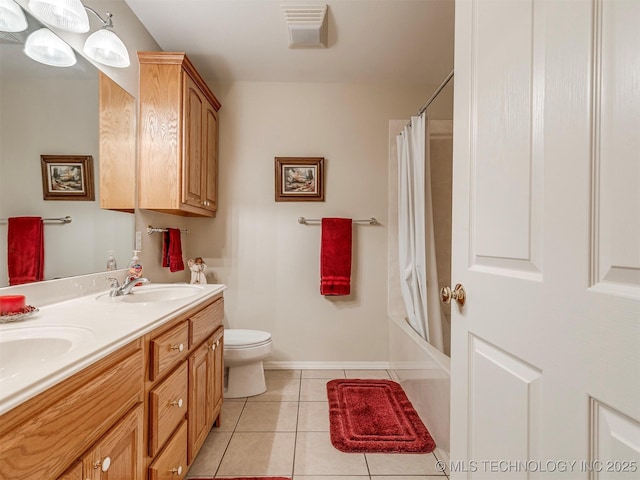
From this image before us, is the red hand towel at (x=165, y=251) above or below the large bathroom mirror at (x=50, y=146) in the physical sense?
below

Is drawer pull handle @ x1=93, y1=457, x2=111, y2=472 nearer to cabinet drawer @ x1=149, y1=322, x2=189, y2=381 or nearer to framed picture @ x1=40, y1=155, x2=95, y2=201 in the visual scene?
cabinet drawer @ x1=149, y1=322, x2=189, y2=381

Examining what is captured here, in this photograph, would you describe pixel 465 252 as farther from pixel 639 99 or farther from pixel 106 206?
pixel 106 206

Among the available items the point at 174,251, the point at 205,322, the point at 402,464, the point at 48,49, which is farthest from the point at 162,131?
the point at 402,464

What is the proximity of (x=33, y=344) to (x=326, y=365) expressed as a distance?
2124mm

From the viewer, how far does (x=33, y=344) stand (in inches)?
32.1

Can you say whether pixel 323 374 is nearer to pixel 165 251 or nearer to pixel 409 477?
pixel 409 477

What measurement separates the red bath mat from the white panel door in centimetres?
81

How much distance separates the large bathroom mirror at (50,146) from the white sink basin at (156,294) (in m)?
0.21

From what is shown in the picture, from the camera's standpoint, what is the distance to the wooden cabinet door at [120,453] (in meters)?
0.73

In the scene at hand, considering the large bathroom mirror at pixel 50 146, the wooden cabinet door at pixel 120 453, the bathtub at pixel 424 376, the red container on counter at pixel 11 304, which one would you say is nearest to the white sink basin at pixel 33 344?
the red container on counter at pixel 11 304

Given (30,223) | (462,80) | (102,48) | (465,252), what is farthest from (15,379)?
(102,48)

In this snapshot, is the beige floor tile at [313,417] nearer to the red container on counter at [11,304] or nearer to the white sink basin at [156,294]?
the white sink basin at [156,294]

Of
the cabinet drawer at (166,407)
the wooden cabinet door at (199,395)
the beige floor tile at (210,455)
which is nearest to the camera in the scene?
the cabinet drawer at (166,407)

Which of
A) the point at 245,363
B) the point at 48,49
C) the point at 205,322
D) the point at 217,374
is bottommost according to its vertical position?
the point at 245,363
